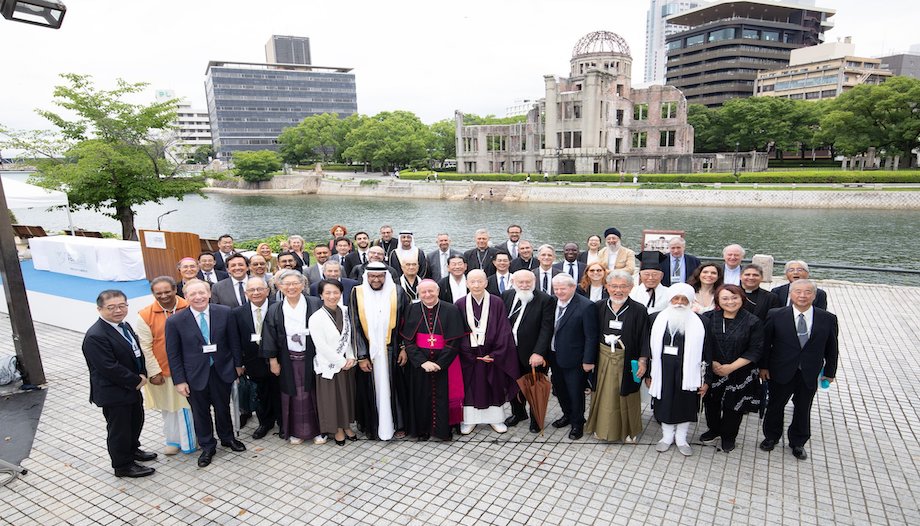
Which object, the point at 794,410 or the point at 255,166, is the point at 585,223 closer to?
the point at 794,410

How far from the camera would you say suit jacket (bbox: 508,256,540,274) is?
715 cm

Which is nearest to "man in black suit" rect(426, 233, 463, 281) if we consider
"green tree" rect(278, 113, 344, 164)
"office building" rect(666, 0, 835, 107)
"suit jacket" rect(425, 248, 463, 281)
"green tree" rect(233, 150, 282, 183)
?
"suit jacket" rect(425, 248, 463, 281)

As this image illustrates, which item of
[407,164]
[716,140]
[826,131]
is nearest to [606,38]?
[716,140]

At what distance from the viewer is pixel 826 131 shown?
164ft

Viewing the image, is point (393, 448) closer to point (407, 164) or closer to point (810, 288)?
point (810, 288)

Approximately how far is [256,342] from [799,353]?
202 inches

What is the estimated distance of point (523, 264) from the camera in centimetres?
724

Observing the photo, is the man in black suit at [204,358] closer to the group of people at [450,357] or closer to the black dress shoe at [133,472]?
the group of people at [450,357]

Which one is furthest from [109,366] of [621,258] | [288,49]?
[288,49]

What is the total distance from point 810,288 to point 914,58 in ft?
389

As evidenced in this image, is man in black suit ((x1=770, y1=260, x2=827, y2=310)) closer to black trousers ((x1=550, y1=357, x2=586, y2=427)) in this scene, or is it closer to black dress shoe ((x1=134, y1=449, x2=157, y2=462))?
black trousers ((x1=550, y1=357, x2=586, y2=427))

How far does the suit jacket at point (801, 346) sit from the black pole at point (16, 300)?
8100mm

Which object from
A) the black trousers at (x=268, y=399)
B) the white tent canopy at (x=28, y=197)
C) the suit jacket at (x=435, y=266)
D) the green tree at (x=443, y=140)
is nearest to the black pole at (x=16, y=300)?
the black trousers at (x=268, y=399)

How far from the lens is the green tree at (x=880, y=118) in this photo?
1721 inches
